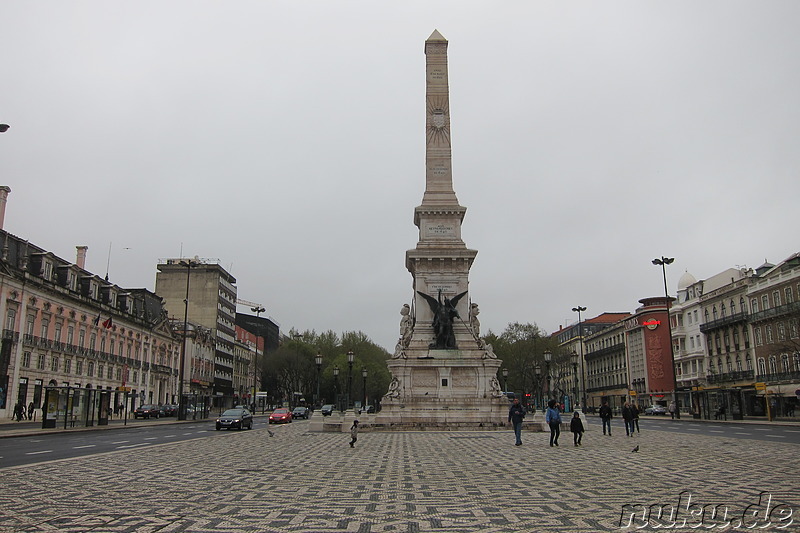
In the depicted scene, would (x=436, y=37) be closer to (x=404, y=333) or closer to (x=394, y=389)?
(x=404, y=333)

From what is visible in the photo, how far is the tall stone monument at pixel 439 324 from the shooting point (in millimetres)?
35781

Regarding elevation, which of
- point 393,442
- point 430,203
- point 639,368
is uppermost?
point 430,203

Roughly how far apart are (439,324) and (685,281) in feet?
179

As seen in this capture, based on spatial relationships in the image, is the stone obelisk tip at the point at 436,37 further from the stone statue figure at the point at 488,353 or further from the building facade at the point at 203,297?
the building facade at the point at 203,297

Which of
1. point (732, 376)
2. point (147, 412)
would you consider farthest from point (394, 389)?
point (732, 376)

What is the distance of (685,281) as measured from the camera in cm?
8125

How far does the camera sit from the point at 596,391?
106 m

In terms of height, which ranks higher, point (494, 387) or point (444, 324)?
point (444, 324)

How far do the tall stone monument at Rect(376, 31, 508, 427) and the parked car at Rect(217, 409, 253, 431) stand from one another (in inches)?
366

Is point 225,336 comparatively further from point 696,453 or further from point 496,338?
point 696,453

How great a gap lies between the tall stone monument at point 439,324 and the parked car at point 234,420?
931 centimetres

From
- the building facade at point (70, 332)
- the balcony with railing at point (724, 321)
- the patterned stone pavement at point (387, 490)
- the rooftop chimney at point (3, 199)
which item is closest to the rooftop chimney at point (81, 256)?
the building facade at point (70, 332)

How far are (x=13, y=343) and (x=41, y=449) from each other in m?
28.9

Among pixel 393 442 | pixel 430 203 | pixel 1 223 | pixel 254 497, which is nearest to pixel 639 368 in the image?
pixel 430 203
